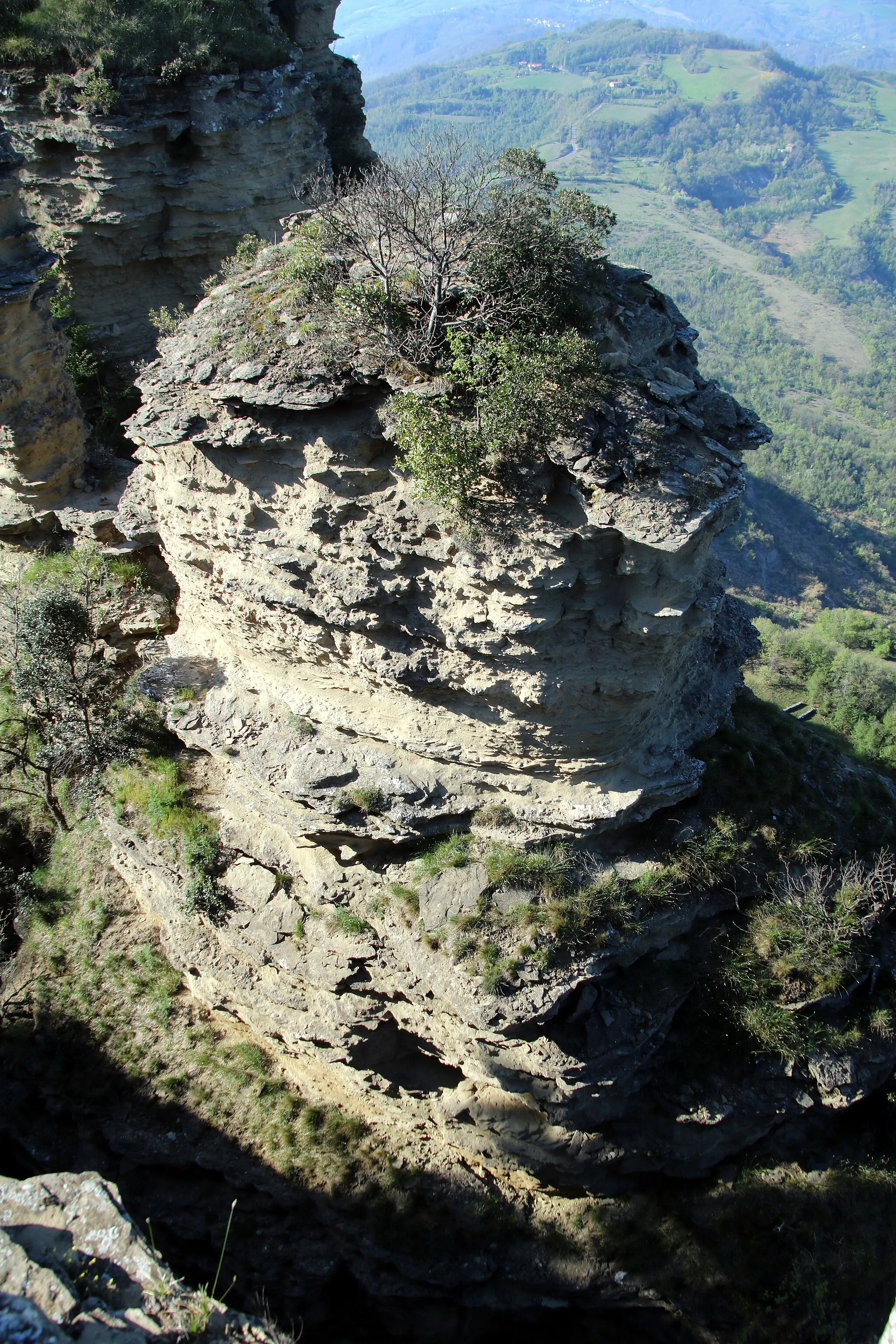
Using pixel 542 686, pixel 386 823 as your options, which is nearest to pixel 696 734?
pixel 542 686

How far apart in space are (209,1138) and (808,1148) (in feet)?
31.0

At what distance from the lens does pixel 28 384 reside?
13.9m

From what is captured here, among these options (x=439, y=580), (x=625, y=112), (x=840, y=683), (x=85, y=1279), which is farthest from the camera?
(x=625, y=112)

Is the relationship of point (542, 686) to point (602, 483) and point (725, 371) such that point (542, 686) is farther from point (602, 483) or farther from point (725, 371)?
point (725, 371)

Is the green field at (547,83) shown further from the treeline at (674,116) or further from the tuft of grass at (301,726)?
the tuft of grass at (301,726)

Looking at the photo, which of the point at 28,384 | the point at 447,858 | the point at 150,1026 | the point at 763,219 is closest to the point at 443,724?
the point at 447,858

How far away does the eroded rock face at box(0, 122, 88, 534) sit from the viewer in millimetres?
13180

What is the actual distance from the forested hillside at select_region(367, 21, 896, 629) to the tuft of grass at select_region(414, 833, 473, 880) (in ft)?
131

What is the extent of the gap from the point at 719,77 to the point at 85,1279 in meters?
231

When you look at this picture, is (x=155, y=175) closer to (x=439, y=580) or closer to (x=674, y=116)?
(x=439, y=580)

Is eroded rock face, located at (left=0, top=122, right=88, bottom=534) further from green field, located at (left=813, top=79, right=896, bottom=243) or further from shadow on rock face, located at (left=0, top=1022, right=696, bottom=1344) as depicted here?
green field, located at (left=813, top=79, right=896, bottom=243)

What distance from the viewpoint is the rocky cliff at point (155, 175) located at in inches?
598

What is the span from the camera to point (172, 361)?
1027 cm

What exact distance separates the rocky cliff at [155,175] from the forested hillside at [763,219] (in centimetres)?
3703
